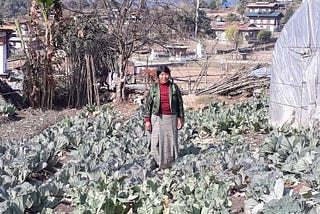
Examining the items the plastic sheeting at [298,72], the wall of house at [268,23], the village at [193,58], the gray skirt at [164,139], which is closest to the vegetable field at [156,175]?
the gray skirt at [164,139]

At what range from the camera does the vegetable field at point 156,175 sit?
4.76 metres

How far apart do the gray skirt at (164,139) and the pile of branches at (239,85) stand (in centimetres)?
879

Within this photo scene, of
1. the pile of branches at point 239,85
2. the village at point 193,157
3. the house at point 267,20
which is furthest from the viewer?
the house at point 267,20

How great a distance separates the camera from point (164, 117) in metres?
7.15

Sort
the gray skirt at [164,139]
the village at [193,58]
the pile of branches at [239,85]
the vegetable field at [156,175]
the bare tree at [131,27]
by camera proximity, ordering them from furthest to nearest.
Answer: the village at [193,58]
the bare tree at [131,27]
the pile of branches at [239,85]
the gray skirt at [164,139]
the vegetable field at [156,175]

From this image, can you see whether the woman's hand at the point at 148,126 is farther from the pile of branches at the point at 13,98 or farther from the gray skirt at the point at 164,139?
the pile of branches at the point at 13,98

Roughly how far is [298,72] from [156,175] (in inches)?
168

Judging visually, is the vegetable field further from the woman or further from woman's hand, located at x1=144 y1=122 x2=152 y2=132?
woman's hand, located at x1=144 y1=122 x2=152 y2=132

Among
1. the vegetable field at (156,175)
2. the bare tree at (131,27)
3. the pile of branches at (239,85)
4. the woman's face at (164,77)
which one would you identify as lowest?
the vegetable field at (156,175)

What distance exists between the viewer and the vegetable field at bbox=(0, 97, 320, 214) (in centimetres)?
476

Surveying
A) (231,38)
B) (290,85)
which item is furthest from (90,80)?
(231,38)

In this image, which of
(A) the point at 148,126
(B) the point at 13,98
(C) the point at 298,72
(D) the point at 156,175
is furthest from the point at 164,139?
(B) the point at 13,98

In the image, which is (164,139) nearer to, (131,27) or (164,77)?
(164,77)

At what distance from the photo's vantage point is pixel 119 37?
1616 cm
